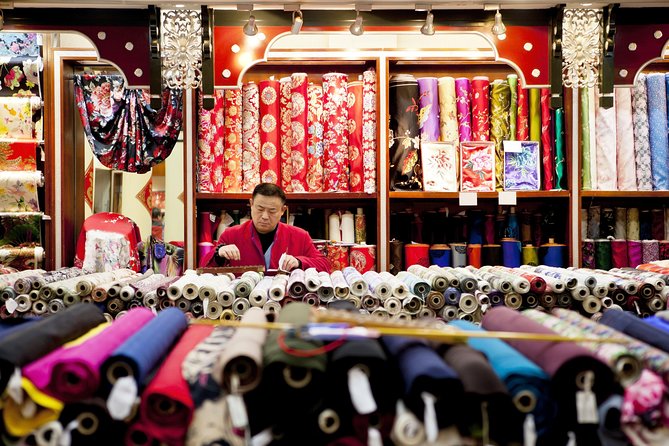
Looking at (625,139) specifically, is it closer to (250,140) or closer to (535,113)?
(535,113)

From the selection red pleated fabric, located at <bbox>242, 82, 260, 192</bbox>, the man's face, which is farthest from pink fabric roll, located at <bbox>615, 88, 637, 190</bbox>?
red pleated fabric, located at <bbox>242, 82, 260, 192</bbox>

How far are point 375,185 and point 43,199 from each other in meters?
2.28

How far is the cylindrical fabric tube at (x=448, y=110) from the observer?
4613 millimetres

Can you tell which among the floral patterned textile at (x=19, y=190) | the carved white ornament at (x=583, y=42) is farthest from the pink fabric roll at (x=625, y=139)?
the floral patterned textile at (x=19, y=190)

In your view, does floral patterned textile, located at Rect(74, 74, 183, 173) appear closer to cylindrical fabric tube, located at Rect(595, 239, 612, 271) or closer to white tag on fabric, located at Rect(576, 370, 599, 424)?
cylindrical fabric tube, located at Rect(595, 239, 612, 271)

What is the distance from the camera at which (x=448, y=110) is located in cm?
462

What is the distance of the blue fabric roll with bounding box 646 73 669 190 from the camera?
458 cm

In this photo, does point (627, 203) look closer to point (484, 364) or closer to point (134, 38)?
point (134, 38)

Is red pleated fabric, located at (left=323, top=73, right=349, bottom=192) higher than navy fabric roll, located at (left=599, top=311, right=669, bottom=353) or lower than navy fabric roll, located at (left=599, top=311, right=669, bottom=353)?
higher

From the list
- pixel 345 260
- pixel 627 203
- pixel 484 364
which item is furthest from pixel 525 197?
pixel 484 364

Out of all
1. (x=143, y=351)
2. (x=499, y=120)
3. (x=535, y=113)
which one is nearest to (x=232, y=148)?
(x=499, y=120)

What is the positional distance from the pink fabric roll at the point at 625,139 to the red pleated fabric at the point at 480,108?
872mm

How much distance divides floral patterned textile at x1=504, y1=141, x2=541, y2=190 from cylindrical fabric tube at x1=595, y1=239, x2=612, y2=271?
618mm

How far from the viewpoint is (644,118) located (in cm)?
459
